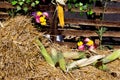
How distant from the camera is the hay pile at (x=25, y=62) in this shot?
580 centimetres

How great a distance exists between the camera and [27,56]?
5.89 m

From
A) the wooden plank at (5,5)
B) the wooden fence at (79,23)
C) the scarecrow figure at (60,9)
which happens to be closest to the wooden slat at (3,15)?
the wooden fence at (79,23)

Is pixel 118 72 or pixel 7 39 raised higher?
pixel 7 39

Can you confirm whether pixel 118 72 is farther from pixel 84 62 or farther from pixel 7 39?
pixel 7 39

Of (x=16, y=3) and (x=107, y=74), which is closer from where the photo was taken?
(x=107, y=74)

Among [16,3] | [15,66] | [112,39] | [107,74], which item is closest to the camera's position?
[15,66]

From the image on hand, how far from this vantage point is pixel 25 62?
5.83 m

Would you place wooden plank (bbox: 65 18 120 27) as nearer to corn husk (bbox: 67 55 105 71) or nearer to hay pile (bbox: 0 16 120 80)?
corn husk (bbox: 67 55 105 71)

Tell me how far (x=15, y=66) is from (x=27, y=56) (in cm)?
25

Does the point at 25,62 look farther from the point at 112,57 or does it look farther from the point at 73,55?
the point at 112,57

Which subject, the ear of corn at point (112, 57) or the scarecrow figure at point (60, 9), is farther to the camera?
the scarecrow figure at point (60, 9)

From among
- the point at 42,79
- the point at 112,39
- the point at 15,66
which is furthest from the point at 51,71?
the point at 112,39

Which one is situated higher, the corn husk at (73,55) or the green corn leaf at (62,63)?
the green corn leaf at (62,63)

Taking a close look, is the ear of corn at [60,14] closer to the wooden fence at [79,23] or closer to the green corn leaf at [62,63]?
the wooden fence at [79,23]
